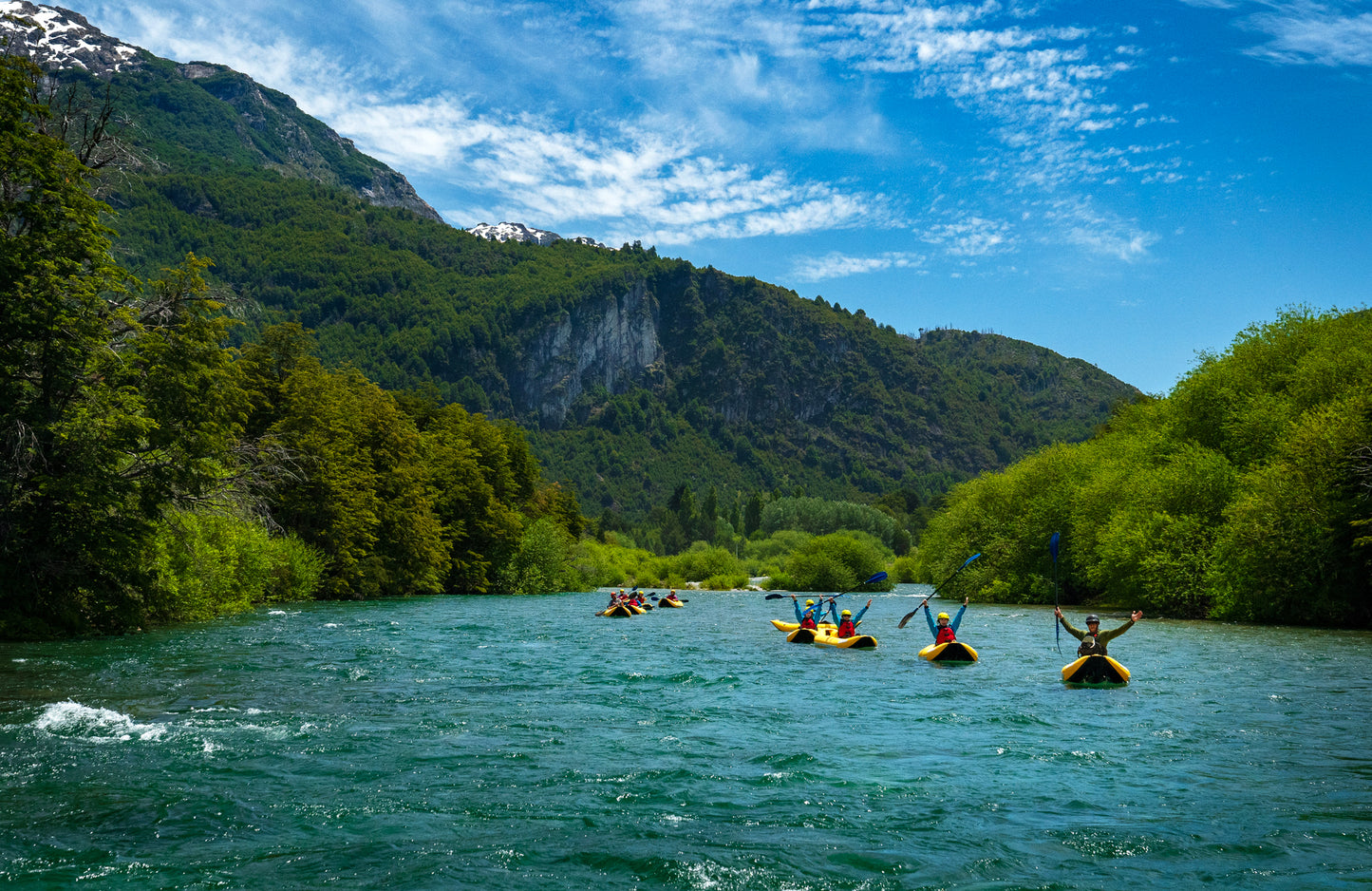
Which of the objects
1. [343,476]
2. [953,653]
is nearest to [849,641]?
[953,653]

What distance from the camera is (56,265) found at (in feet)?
72.8

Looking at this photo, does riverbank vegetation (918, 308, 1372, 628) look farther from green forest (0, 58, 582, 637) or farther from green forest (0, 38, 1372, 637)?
green forest (0, 58, 582, 637)

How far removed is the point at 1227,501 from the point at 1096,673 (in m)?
27.4

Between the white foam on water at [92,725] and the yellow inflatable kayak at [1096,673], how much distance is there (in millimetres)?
18061

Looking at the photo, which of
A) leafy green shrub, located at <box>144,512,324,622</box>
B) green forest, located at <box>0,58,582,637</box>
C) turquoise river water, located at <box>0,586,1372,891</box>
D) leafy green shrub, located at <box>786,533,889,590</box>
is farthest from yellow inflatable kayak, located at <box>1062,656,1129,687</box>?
leafy green shrub, located at <box>786,533,889,590</box>

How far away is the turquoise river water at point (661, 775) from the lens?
8547 millimetres

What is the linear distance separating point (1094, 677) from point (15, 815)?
1993cm

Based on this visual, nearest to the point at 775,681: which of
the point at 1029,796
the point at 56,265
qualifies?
the point at 1029,796

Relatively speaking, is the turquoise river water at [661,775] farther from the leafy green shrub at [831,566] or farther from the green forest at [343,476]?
the leafy green shrub at [831,566]

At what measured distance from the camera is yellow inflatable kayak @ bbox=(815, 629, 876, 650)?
101 ft

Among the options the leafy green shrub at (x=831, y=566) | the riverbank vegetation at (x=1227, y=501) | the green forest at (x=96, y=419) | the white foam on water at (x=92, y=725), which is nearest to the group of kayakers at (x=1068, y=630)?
A: the riverbank vegetation at (x=1227, y=501)

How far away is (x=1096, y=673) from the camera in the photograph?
2092 centimetres

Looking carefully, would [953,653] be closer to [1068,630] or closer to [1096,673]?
[1068,630]

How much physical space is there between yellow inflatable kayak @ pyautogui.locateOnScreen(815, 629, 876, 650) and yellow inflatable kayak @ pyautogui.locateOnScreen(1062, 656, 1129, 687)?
9.80 metres
